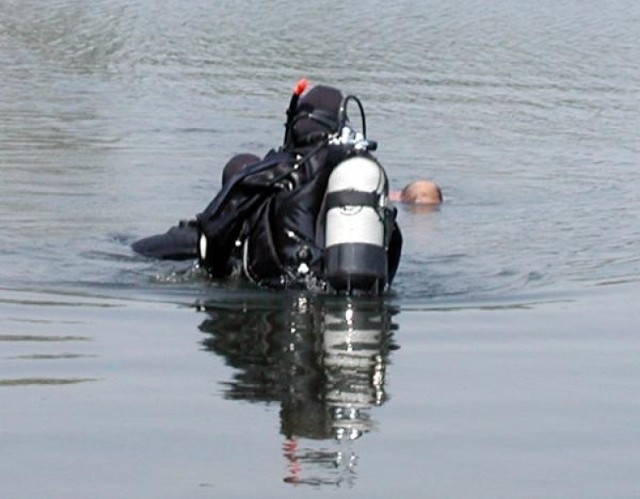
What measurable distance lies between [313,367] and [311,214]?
5.46 ft

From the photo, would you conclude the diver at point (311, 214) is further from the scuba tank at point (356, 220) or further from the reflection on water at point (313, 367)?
the reflection on water at point (313, 367)

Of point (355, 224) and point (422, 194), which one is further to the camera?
point (422, 194)

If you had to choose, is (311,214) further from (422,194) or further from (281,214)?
(422,194)

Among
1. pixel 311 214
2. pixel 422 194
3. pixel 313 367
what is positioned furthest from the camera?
pixel 422 194

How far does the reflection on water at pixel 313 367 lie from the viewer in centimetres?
609

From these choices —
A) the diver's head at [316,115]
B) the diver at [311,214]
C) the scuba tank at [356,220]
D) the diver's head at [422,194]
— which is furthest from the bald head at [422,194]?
the scuba tank at [356,220]

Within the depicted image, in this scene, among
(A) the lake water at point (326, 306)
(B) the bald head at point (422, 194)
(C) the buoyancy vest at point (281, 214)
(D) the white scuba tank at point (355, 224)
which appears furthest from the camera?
(B) the bald head at point (422, 194)

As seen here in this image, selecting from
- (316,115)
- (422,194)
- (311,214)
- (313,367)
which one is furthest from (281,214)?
(422,194)

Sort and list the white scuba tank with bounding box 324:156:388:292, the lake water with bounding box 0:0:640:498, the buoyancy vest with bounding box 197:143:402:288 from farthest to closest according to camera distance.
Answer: the buoyancy vest with bounding box 197:143:402:288 → the white scuba tank with bounding box 324:156:388:292 → the lake water with bounding box 0:0:640:498

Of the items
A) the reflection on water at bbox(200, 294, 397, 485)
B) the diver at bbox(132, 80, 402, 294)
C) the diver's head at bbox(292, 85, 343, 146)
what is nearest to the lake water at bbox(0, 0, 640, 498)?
the reflection on water at bbox(200, 294, 397, 485)

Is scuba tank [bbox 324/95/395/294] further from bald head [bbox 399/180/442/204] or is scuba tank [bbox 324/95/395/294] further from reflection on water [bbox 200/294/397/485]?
bald head [bbox 399/180/442/204]

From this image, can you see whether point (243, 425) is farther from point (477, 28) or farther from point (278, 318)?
point (477, 28)

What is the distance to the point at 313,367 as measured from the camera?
7.58m

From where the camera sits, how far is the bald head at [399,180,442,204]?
1354 centimetres
